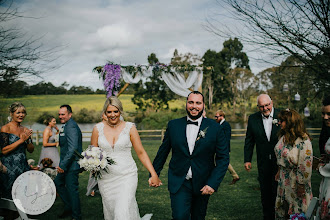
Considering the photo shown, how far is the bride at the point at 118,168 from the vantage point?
3736mm

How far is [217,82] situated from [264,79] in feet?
20.3

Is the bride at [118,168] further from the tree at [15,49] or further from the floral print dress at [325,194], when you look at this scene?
the tree at [15,49]

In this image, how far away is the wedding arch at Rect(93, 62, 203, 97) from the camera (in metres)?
14.0

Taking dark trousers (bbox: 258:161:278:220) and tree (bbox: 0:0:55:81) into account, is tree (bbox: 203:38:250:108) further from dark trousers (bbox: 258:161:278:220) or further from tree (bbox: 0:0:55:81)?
tree (bbox: 0:0:55:81)

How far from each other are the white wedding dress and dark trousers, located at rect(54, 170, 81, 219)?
1.46 metres

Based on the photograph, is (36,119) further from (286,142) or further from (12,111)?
(286,142)

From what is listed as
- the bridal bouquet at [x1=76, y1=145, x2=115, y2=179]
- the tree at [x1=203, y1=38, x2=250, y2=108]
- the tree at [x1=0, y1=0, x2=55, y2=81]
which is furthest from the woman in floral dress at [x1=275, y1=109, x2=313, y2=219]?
the tree at [x1=203, y1=38, x2=250, y2=108]

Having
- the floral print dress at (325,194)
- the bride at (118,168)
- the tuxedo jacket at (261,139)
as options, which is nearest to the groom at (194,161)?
the bride at (118,168)

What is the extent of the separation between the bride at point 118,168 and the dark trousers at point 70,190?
1.42m

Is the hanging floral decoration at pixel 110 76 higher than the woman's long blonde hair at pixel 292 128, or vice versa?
the hanging floral decoration at pixel 110 76

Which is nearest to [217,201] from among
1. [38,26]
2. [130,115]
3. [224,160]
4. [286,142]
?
[286,142]

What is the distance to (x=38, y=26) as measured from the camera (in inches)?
226

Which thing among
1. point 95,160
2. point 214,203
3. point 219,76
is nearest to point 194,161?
point 95,160

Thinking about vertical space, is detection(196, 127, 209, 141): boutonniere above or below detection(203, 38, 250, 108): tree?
below
